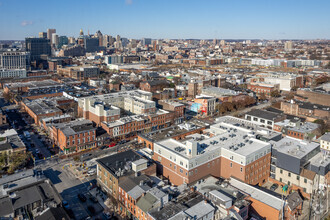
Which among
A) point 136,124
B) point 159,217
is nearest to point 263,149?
point 159,217

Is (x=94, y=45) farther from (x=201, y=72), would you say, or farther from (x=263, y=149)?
(x=263, y=149)

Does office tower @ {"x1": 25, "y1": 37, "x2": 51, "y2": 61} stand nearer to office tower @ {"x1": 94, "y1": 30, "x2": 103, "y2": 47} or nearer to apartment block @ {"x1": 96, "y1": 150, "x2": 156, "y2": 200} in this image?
office tower @ {"x1": 94, "y1": 30, "x2": 103, "y2": 47}

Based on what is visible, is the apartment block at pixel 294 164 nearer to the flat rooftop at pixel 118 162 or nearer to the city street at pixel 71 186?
the flat rooftop at pixel 118 162

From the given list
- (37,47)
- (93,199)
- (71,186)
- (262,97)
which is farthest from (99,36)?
(93,199)

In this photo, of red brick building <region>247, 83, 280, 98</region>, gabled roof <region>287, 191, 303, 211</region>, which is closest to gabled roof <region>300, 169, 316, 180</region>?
gabled roof <region>287, 191, 303, 211</region>

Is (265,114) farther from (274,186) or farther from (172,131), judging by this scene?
(274,186)

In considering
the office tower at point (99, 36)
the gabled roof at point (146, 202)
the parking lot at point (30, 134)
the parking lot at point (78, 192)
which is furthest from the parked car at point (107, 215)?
the office tower at point (99, 36)
